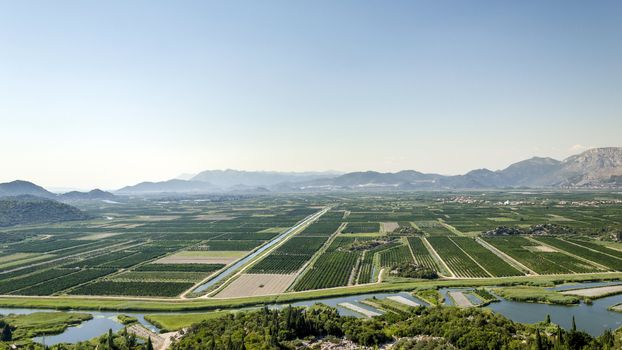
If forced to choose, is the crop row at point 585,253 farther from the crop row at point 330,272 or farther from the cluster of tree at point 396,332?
the crop row at point 330,272

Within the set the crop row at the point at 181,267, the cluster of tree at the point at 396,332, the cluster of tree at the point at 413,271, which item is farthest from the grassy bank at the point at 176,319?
the cluster of tree at the point at 413,271

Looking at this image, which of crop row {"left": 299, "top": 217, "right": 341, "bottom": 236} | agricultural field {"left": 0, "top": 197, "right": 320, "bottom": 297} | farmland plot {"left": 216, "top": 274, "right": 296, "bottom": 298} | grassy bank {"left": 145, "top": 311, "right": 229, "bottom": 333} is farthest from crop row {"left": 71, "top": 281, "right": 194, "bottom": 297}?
crop row {"left": 299, "top": 217, "right": 341, "bottom": 236}

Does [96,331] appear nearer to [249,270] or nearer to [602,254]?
[249,270]

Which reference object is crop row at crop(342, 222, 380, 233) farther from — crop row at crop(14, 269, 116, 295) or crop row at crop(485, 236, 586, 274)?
crop row at crop(14, 269, 116, 295)

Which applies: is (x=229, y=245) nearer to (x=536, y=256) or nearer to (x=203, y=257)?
(x=203, y=257)

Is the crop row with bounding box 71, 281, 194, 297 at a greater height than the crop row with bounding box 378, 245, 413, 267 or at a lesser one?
lesser

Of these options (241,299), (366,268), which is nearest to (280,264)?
(366,268)
